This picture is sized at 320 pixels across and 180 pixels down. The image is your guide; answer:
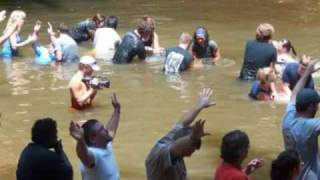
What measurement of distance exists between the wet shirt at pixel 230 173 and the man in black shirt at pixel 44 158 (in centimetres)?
143

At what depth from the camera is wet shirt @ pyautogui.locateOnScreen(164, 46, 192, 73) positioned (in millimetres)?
16156

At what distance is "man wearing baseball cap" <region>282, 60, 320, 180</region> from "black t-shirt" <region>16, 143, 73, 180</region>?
212cm

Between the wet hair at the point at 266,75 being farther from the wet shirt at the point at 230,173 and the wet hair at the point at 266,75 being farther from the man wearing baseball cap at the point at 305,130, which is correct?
the wet shirt at the point at 230,173

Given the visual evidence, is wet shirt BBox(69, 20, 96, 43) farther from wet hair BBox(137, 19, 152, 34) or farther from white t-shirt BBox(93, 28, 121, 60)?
wet hair BBox(137, 19, 152, 34)

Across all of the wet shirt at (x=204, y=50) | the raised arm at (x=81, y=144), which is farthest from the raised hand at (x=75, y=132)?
the wet shirt at (x=204, y=50)

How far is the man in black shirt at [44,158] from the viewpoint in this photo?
6.68 m

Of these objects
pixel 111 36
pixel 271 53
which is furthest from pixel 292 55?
pixel 111 36

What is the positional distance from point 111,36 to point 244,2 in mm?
12854

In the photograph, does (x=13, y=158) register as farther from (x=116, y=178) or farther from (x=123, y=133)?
(x=116, y=178)

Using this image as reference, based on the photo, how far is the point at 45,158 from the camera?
21.9ft

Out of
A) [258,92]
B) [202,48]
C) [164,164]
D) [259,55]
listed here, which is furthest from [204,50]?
[164,164]

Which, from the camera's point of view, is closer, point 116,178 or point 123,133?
point 116,178

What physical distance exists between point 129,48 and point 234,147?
37.3 feet

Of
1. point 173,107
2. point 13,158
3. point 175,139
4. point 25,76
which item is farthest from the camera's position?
point 25,76
